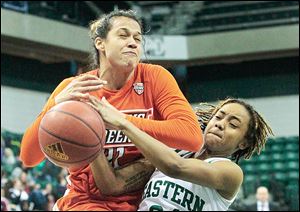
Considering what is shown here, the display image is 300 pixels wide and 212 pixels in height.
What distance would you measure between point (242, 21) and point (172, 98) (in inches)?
396

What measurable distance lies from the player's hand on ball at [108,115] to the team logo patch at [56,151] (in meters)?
0.21

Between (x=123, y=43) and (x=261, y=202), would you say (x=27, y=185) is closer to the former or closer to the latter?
(x=261, y=202)

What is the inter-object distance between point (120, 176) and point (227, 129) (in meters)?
0.59

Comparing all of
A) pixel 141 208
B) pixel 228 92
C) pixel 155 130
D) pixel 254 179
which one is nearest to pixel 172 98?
pixel 155 130

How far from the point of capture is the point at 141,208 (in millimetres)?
2586

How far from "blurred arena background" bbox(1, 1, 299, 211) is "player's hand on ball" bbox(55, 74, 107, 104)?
700 cm

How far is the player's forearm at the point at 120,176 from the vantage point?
2.49 m

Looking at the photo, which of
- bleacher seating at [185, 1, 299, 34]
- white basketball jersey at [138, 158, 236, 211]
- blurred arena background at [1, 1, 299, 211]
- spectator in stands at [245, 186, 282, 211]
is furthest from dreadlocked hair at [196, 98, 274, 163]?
bleacher seating at [185, 1, 299, 34]

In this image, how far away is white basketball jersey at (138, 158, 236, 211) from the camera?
8.52 ft

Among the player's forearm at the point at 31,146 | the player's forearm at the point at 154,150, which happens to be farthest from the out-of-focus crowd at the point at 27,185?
the player's forearm at the point at 154,150

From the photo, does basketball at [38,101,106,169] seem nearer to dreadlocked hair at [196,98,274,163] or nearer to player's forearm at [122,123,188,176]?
player's forearm at [122,123,188,176]

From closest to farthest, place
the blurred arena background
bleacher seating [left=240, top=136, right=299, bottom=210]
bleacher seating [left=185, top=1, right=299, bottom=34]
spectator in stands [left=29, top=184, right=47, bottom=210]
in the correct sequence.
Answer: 1. spectator in stands [left=29, top=184, right=47, bottom=210]
2. the blurred arena background
3. bleacher seating [left=240, top=136, right=299, bottom=210]
4. bleacher seating [left=185, top=1, right=299, bottom=34]

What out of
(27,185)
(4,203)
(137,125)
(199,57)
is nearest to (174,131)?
(137,125)

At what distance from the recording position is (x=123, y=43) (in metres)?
2.62
